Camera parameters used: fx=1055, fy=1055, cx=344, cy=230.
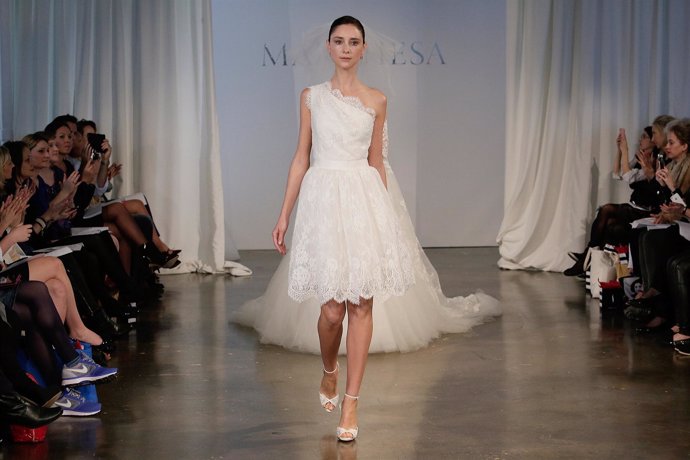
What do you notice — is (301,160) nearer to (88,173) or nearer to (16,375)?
(16,375)

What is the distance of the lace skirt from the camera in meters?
3.67

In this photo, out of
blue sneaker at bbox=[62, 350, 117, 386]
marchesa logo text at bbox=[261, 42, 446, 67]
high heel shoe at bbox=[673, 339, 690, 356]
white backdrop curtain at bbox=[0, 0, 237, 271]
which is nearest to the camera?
blue sneaker at bbox=[62, 350, 117, 386]

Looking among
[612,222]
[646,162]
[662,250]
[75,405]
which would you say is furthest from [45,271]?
[646,162]

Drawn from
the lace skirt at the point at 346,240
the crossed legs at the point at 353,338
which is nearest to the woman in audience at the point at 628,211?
the lace skirt at the point at 346,240

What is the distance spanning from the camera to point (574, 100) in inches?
329

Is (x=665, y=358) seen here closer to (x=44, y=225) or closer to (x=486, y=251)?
(x=44, y=225)

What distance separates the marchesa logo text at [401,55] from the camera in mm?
9391

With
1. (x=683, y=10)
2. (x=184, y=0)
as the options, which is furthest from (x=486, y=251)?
(x=184, y=0)

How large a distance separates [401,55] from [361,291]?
612 centimetres

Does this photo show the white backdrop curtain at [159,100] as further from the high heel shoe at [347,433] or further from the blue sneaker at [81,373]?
the high heel shoe at [347,433]

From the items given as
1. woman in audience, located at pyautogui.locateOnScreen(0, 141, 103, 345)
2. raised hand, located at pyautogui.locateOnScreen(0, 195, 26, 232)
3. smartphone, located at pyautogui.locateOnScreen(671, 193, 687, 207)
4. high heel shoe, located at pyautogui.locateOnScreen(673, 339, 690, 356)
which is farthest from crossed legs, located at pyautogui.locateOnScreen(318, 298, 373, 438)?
smartphone, located at pyautogui.locateOnScreen(671, 193, 687, 207)

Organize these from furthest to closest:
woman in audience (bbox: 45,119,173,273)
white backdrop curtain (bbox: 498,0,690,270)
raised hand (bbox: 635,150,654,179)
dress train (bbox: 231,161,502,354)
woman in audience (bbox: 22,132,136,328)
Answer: white backdrop curtain (bbox: 498,0,690,270)
raised hand (bbox: 635,150,654,179)
woman in audience (bbox: 45,119,173,273)
woman in audience (bbox: 22,132,136,328)
dress train (bbox: 231,161,502,354)

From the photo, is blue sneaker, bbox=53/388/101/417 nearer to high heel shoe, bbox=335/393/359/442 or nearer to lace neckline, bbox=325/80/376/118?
high heel shoe, bbox=335/393/359/442

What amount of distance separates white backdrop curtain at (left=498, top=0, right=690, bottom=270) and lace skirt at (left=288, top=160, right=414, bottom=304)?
187 inches
